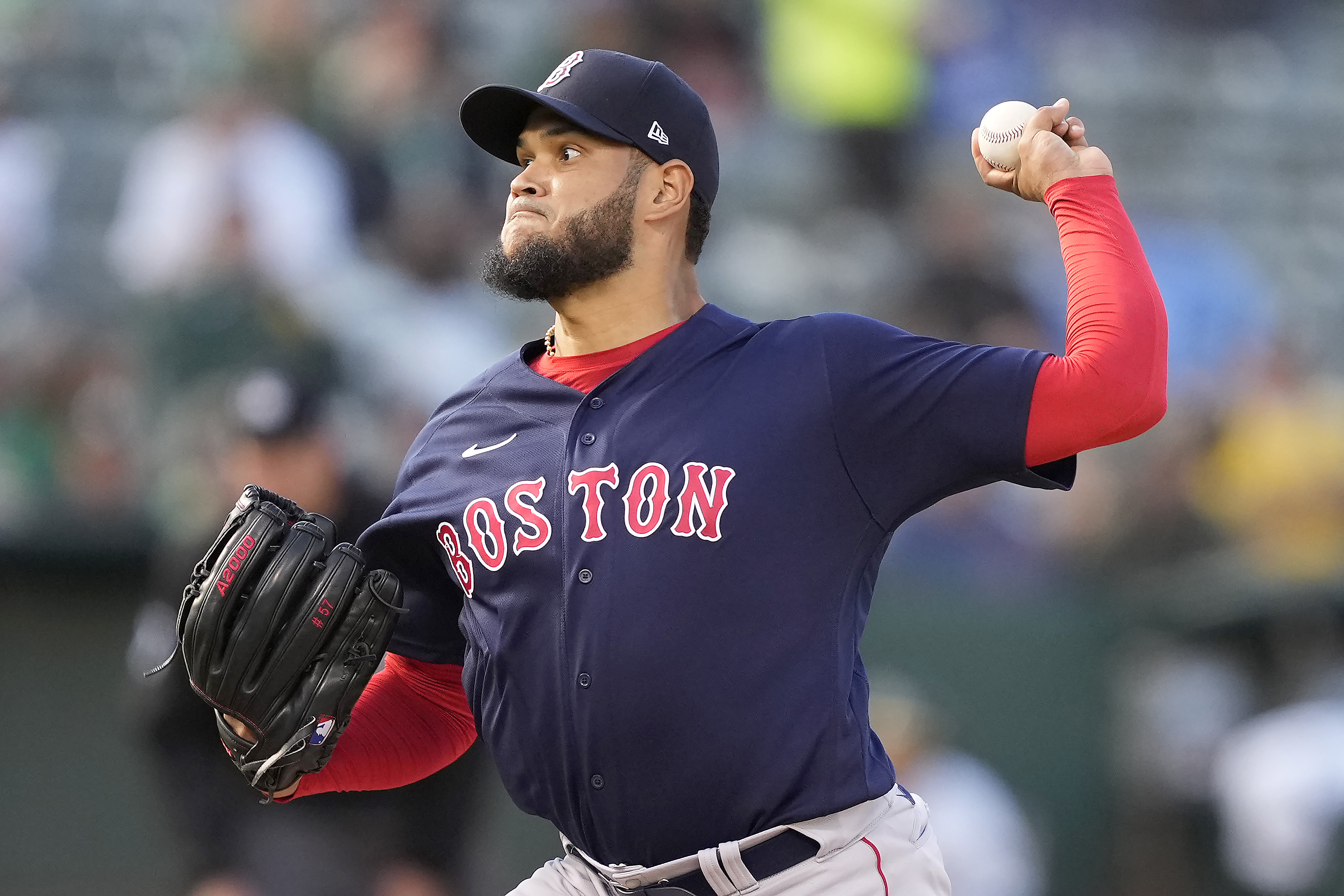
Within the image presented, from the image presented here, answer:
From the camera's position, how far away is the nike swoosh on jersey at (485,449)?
2621mm

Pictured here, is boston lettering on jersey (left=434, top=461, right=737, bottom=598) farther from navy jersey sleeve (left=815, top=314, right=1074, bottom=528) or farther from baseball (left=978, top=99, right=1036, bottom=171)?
baseball (left=978, top=99, right=1036, bottom=171)

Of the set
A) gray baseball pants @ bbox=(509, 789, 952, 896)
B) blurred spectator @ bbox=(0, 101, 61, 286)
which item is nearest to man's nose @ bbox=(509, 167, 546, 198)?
gray baseball pants @ bbox=(509, 789, 952, 896)

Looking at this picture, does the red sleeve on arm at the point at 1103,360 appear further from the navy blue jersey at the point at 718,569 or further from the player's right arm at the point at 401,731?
the player's right arm at the point at 401,731

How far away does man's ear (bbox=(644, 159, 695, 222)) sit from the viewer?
272 centimetres

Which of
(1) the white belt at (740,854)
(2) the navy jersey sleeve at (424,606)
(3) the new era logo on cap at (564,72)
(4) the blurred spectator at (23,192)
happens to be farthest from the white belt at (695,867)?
(4) the blurred spectator at (23,192)

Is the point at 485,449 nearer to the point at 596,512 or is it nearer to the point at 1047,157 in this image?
the point at 596,512

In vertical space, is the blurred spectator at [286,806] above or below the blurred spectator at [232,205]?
below

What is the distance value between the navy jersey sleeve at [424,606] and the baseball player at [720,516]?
165 millimetres

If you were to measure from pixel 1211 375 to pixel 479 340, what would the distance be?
12.5 ft

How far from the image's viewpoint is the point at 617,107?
2656mm

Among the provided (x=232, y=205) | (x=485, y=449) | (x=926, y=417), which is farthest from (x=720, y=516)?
(x=232, y=205)

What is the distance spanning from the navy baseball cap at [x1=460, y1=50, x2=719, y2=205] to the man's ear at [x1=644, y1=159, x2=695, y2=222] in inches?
0.6

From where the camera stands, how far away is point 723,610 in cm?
235

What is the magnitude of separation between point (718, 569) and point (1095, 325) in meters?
0.66
